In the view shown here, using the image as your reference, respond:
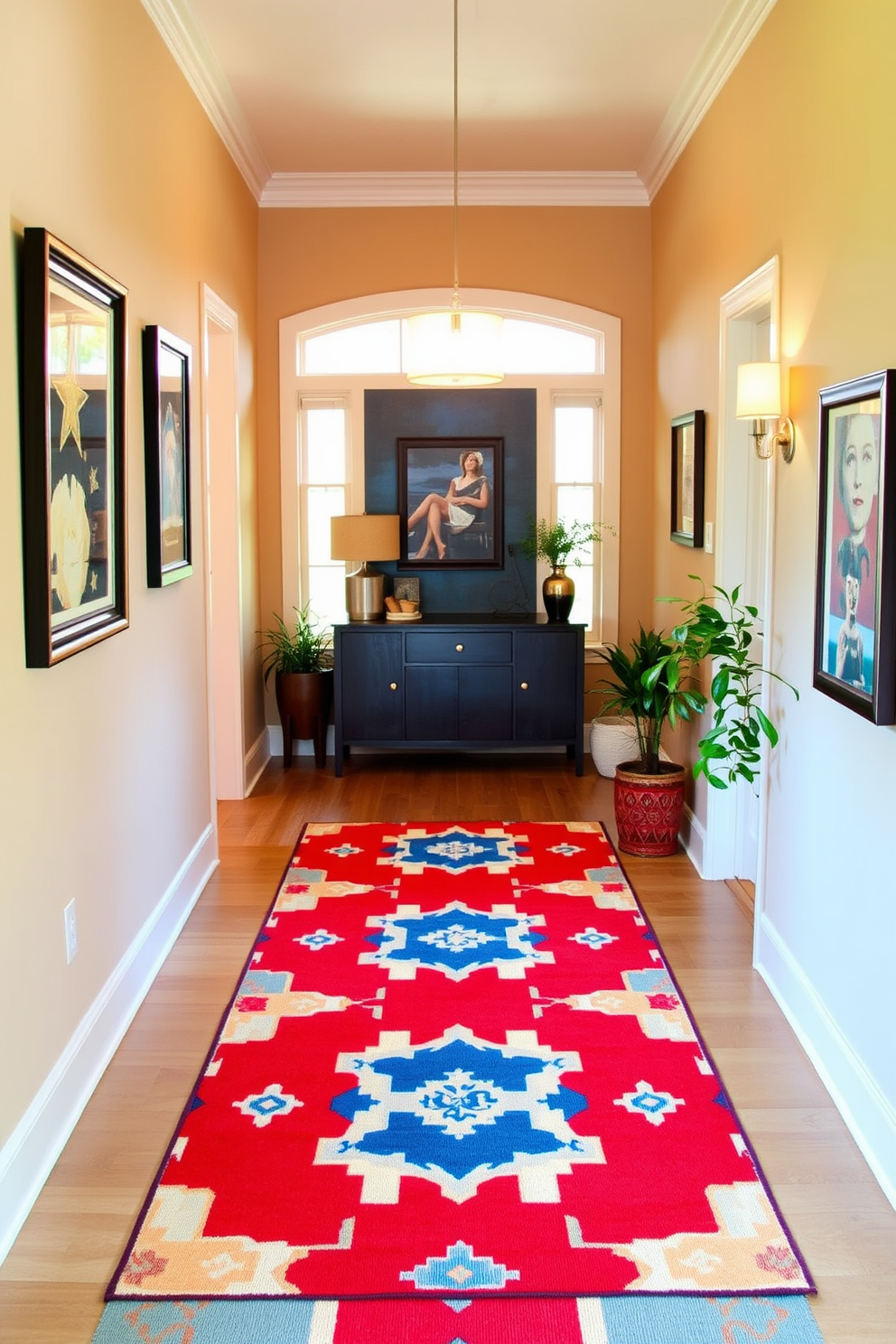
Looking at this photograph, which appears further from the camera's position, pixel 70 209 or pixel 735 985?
pixel 735 985

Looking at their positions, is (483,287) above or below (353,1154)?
above

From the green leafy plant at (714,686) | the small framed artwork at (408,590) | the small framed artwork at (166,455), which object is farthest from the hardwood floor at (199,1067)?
the small framed artwork at (408,590)

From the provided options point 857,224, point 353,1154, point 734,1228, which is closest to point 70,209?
point 857,224

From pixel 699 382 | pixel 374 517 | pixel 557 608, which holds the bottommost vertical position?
pixel 557 608

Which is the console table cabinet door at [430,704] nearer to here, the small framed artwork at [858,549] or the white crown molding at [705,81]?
the white crown molding at [705,81]

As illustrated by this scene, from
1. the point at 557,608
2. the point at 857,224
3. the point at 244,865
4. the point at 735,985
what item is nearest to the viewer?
the point at 857,224

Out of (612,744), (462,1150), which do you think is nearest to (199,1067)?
(462,1150)

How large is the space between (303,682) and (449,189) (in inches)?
105

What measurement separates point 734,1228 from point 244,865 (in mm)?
2831

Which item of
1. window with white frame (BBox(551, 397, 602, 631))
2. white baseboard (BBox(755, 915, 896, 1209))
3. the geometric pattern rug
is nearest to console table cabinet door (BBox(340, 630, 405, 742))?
window with white frame (BBox(551, 397, 602, 631))

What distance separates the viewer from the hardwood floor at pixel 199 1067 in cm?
229

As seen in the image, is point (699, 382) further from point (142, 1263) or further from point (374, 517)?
point (142, 1263)

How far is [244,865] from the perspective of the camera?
4.91 m

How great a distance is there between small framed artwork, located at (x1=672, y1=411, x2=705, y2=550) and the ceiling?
48.2 inches
